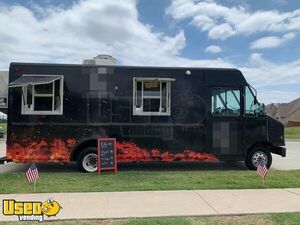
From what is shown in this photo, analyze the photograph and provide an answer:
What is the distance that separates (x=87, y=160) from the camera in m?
11.6

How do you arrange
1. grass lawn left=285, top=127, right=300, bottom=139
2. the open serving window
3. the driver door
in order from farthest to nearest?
grass lawn left=285, top=127, right=300, bottom=139
the driver door
the open serving window

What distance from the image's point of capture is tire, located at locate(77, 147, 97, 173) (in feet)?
37.8

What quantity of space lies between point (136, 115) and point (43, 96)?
2692 mm

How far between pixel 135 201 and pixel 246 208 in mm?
2087

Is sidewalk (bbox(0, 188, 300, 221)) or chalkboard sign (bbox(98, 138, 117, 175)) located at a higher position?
chalkboard sign (bbox(98, 138, 117, 175))

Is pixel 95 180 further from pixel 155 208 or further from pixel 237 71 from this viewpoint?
pixel 237 71

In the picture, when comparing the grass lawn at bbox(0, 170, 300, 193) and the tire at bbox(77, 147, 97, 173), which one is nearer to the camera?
the grass lawn at bbox(0, 170, 300, 193)

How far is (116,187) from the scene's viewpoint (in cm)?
909

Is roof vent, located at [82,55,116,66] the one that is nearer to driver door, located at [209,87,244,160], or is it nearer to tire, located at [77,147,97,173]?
tire, located at [77,147,97,173]

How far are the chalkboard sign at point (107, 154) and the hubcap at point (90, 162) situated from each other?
471 millimetres

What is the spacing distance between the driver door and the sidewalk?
3.15 meters

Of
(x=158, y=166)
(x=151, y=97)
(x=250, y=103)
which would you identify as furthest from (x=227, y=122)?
(x=158, y=166)

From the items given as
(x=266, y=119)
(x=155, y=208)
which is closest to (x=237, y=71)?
(x=266, y=119)

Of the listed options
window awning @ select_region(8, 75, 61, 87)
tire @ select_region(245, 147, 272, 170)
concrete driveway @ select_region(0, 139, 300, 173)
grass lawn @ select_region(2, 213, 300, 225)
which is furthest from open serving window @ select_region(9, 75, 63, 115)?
tire @ select_region(245, 147, 272, 170)
